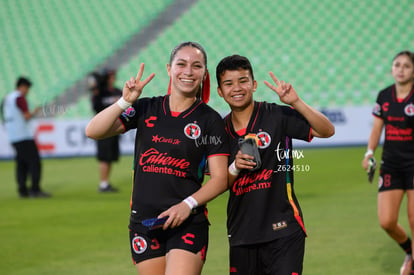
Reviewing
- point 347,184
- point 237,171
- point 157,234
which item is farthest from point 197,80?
point 347,184

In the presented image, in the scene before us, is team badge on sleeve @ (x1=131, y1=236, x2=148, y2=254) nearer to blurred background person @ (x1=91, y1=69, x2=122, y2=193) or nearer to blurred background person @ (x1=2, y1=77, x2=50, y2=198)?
blurred background person @ (x1=91, y1=69, x2=122, y2=193)

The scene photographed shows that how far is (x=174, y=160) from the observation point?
3926 mm

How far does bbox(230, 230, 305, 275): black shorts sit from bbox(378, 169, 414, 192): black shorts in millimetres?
2295

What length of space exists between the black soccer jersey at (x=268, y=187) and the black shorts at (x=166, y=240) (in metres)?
0.33

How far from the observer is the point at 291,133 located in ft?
13.9

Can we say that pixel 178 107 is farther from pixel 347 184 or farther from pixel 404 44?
pixel 404 44

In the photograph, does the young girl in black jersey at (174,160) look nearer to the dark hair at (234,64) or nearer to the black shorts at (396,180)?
the dark hair at (234,64)

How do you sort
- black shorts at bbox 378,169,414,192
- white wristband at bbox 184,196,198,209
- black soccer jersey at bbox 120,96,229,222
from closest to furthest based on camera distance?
white wristband at bbox 184,196,198,209 → black soccer jersey at bbox 120,96,229,222 → black shorts at bbox 378,169,414,192

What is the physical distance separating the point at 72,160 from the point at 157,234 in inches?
559

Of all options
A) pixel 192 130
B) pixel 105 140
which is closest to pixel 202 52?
pixel 192 130

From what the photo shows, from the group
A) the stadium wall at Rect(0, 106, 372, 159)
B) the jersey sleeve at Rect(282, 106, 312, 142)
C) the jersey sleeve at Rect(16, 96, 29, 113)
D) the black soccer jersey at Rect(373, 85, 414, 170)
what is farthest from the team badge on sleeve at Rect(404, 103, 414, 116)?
the stadium wall at Rect(0, 106, 372, 159)

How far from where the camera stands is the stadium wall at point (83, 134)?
17.5 m

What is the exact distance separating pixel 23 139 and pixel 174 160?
27.8 ft

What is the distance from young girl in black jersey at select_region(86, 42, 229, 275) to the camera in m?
3.89
